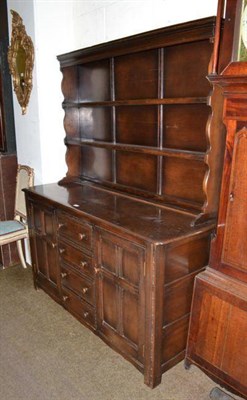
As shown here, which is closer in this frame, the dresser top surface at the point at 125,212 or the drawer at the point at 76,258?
the dresser top surface at the point at 125,212

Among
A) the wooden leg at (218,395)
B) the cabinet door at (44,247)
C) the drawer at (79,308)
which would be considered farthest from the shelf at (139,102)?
the wooden leg at (218,395)

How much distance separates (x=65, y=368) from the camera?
1.94 meters

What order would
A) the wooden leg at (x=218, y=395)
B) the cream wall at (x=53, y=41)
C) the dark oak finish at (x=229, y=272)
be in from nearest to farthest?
the dark oak finish at (x=229, y=272)
the wooden leg at (x=218, y=395)
the cream wall at (x=53, y=41)

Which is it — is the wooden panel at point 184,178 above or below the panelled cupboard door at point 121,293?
above

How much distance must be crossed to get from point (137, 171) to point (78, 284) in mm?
879

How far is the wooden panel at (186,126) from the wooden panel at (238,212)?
0.38 m

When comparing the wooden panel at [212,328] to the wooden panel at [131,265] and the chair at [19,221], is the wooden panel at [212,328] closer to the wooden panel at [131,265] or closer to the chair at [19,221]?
the wooden panel at [131,265]

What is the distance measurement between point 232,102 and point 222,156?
0.32 m

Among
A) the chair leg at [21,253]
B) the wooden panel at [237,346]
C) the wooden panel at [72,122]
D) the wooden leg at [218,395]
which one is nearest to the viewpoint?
the wooden panel at [237,346]

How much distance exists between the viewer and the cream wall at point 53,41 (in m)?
2.29

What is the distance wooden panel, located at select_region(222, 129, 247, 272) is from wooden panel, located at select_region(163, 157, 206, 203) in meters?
0.35

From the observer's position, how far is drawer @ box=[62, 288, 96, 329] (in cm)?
215

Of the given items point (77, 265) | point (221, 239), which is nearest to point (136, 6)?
point (221, 239)

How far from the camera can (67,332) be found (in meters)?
2.25
